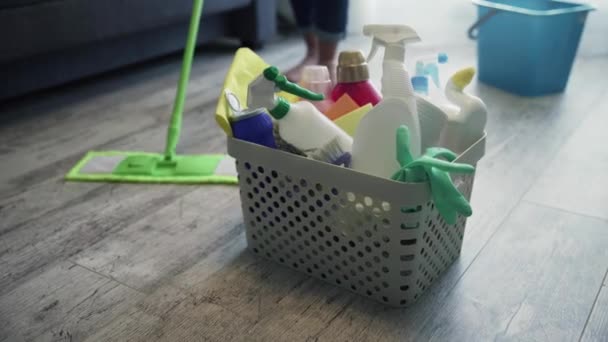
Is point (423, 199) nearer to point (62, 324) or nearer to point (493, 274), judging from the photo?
point (493, 274)

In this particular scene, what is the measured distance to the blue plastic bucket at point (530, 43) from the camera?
1381 mm

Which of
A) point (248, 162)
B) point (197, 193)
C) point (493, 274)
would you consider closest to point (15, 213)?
point (197, 193)

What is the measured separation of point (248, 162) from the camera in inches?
28.0

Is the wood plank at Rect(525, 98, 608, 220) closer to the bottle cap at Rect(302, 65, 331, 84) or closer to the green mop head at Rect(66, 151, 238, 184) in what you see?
the bottle cap at Rect(302, 65, 331, 84)

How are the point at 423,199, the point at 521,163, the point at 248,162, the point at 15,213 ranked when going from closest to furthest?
the point at 423,199, the point at 248,162, the point at 15,213, the point at 521,163

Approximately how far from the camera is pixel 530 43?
4.64 ft

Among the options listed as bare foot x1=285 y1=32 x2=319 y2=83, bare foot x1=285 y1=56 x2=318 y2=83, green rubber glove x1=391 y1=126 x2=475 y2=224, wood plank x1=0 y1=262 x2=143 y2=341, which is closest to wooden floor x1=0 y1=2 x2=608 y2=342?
wood plank x1=0 y1=262 x2=143 y2=341

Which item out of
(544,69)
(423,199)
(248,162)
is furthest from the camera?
(544,69)

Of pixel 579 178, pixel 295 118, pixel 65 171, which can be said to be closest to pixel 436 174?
pixel 295 118

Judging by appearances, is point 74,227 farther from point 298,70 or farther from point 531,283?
point 298,70

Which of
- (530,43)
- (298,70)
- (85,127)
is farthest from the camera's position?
(298,70)

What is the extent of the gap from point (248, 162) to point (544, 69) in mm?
1031

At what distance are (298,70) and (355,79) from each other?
2.94 ft

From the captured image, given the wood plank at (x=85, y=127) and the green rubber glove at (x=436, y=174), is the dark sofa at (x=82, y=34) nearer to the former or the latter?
the wood plank at (x=85, y=127)
